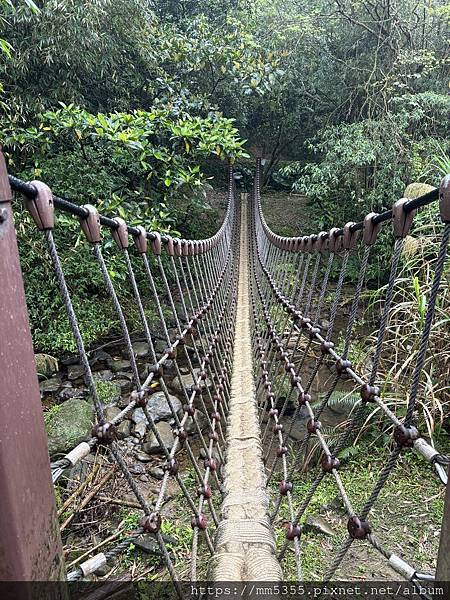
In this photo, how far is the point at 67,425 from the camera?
2152mm

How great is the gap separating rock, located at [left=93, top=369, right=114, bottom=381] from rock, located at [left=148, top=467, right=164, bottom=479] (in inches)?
35.6

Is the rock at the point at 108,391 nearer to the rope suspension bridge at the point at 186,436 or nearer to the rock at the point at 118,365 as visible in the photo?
the rock at the point at 118,365

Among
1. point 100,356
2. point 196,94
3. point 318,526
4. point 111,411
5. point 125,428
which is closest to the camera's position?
point 318,526

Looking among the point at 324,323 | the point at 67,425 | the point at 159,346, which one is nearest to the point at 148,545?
the point at 67,425

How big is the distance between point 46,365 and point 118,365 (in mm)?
465

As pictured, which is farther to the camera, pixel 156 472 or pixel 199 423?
pixel 199 423

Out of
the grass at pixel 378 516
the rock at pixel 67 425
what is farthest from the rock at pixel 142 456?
the grass at pixel 378 516

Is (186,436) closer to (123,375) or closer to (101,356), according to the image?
(123,375)

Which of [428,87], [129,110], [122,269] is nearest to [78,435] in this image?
[122,269]

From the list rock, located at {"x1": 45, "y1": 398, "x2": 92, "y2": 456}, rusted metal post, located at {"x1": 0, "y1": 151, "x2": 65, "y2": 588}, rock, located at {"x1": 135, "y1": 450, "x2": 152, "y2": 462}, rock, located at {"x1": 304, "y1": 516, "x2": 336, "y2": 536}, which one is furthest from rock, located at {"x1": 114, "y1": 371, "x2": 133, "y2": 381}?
rusted metal post, located at {"x1": 0, "y1": 151, "x2": 65, "y2": 588}

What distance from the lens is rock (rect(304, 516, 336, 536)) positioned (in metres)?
1.55

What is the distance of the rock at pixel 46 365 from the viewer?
8.98 feet

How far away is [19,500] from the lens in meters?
0.30

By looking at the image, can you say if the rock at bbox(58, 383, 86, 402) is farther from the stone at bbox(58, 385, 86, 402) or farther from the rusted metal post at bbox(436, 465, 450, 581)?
the rusted metal post at bbox(436, 465, 450, 581)
